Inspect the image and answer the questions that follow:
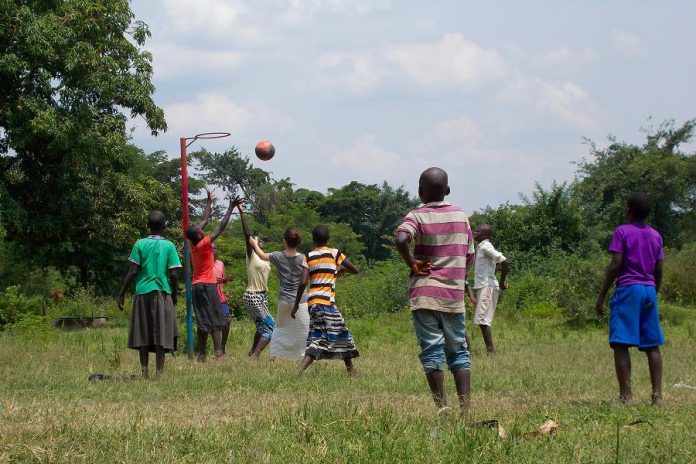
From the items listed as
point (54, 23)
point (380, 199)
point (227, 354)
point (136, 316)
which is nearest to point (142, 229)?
point (54, 23)

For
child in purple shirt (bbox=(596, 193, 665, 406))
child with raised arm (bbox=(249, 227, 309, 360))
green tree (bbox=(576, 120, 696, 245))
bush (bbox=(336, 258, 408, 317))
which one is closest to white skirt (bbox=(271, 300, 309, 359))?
child with raised arm (bbox=(249, 227, 309, 360))

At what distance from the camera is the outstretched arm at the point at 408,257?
5645 mm

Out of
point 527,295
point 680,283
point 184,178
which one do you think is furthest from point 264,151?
point 680,283

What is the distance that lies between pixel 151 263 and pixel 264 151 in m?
3.55

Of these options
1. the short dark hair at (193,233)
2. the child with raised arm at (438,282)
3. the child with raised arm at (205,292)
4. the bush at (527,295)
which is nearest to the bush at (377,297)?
the bush at (527,295)

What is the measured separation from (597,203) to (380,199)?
24.5 metres

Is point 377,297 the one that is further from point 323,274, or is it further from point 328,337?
point 328,337

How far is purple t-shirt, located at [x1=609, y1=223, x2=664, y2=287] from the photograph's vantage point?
6.88m

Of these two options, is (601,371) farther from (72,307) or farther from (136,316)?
(72,307)

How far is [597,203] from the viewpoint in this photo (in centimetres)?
3712

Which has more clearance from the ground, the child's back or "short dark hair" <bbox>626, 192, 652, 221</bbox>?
"short dark hair" <bbox>626, 192, 652, 221</bbox>

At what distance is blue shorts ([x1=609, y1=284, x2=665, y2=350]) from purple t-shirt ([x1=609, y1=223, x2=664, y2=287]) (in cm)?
7

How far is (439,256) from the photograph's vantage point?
19.2 ft

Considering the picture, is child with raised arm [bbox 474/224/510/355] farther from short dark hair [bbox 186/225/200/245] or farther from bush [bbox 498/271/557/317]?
bush [bbox 498/271/557/317]
